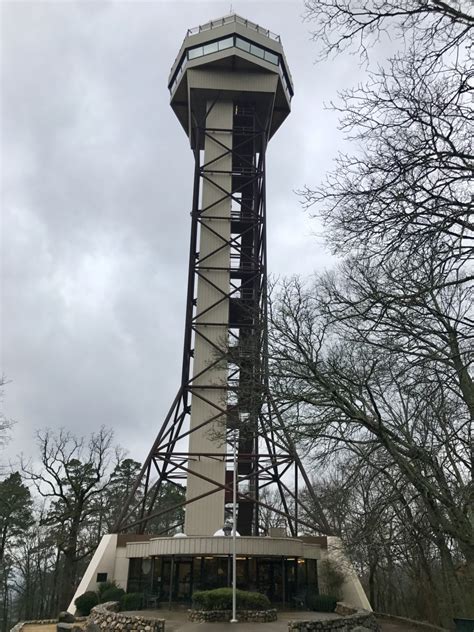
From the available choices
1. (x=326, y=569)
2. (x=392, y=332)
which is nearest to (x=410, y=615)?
(x=326, y=569)

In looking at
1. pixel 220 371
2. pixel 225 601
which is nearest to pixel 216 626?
pixel 225 601

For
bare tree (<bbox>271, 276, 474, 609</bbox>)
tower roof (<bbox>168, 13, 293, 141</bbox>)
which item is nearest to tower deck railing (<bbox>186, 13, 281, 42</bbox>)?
tower roof (<bbox>168, 13, 293, 141</bbox>)

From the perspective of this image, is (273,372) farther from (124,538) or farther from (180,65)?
(180,65)

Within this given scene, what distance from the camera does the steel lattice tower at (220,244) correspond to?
81.9 feet

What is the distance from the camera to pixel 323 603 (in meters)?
19.1

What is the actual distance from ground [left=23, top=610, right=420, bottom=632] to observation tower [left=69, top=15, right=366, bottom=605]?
67.1 inches

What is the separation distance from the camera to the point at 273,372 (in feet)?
35.2

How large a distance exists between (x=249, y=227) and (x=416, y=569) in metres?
19.3

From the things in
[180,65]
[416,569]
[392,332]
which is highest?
[180,65]

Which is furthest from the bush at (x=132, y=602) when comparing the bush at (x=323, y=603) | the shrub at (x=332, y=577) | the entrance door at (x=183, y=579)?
the shrub at (x=332, y=577)

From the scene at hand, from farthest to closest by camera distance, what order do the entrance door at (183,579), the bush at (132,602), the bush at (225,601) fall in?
the entrance door at (183,579) < the bush at (132,602) < the bush at (225,601)

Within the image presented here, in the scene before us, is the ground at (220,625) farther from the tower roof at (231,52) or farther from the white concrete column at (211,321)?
the tower roof at (231,52)

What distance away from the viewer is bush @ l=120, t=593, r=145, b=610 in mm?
18656

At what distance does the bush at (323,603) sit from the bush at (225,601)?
3142mm
